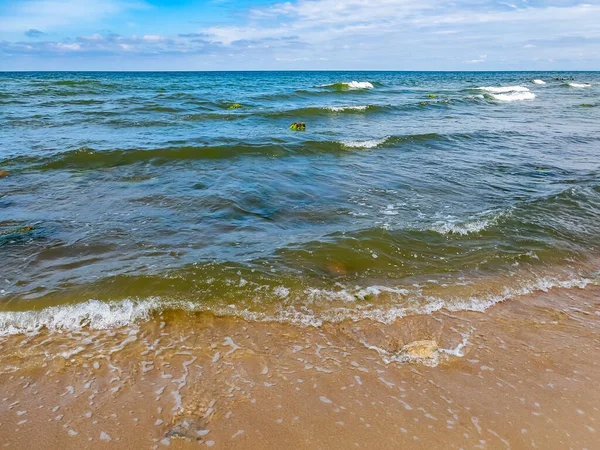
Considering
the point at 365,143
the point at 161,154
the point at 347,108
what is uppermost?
the point at 347,108

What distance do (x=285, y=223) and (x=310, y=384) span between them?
4.26 meters

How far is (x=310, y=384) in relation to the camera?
4.03m

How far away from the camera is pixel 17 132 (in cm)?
1691

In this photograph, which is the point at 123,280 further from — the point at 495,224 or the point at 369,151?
the point at 369,151

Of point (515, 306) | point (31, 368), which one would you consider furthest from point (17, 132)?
point (515, 306)

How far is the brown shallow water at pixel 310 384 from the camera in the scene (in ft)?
11.3

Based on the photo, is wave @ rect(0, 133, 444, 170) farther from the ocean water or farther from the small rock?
the small rock

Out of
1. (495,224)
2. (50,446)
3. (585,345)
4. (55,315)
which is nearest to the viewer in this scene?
(50,446)

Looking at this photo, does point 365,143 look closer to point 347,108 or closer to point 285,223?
point 285,223

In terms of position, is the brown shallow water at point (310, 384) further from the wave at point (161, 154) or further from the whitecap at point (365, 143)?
the whitecap at point (365, 143)

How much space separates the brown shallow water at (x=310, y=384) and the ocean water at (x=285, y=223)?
0.42 metres

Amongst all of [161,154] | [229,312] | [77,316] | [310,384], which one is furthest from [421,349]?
[161,154]

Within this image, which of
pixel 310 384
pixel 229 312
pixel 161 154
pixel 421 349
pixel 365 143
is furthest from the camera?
pixel 365 143

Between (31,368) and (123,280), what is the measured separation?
1.74 metres
